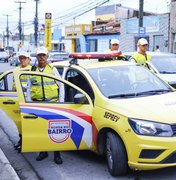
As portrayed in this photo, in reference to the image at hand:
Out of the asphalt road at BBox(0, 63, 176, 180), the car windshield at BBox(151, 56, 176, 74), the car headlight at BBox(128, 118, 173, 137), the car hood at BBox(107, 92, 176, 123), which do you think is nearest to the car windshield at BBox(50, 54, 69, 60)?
the car windshield at BBox(151, 56, 176, 74)

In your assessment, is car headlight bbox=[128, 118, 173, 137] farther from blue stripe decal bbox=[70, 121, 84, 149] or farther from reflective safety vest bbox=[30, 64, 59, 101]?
reflective safety vest bbox=[30, 64, 59, 101]

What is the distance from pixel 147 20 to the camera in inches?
1303

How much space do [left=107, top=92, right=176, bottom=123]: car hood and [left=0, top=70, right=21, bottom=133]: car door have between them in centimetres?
173

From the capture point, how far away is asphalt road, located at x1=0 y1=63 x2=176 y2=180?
17.8ft

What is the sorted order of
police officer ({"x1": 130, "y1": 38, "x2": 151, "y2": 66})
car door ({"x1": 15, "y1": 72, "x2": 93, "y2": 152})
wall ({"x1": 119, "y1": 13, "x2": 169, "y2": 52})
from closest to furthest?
car door ({"x1": 15, "y1": 72, "x2": 93, "y2": 152}) → police officer ({"x1": 130, "y1": 38, "x2": 151, "y2": 66}) → wall ({"x1": 119, "y1": 13, "x2": 169, "y2": 52})

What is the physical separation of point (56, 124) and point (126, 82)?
4.18ft

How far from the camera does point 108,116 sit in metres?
5.36

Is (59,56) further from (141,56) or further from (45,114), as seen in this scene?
(45,114)

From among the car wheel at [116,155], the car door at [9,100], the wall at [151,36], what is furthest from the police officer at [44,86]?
the wall at [151,36]


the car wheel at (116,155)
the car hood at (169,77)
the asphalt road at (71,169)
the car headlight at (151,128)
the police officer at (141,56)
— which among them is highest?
the police officer at (141,56)

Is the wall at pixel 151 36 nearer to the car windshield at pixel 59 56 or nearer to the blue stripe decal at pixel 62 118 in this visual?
the car windshield at pixel 59 56

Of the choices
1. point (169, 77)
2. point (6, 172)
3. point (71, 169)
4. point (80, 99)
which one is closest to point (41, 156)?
point (71, 169)

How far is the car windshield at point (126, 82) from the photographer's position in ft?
19.2

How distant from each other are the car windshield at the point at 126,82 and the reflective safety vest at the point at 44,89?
0.63 m
